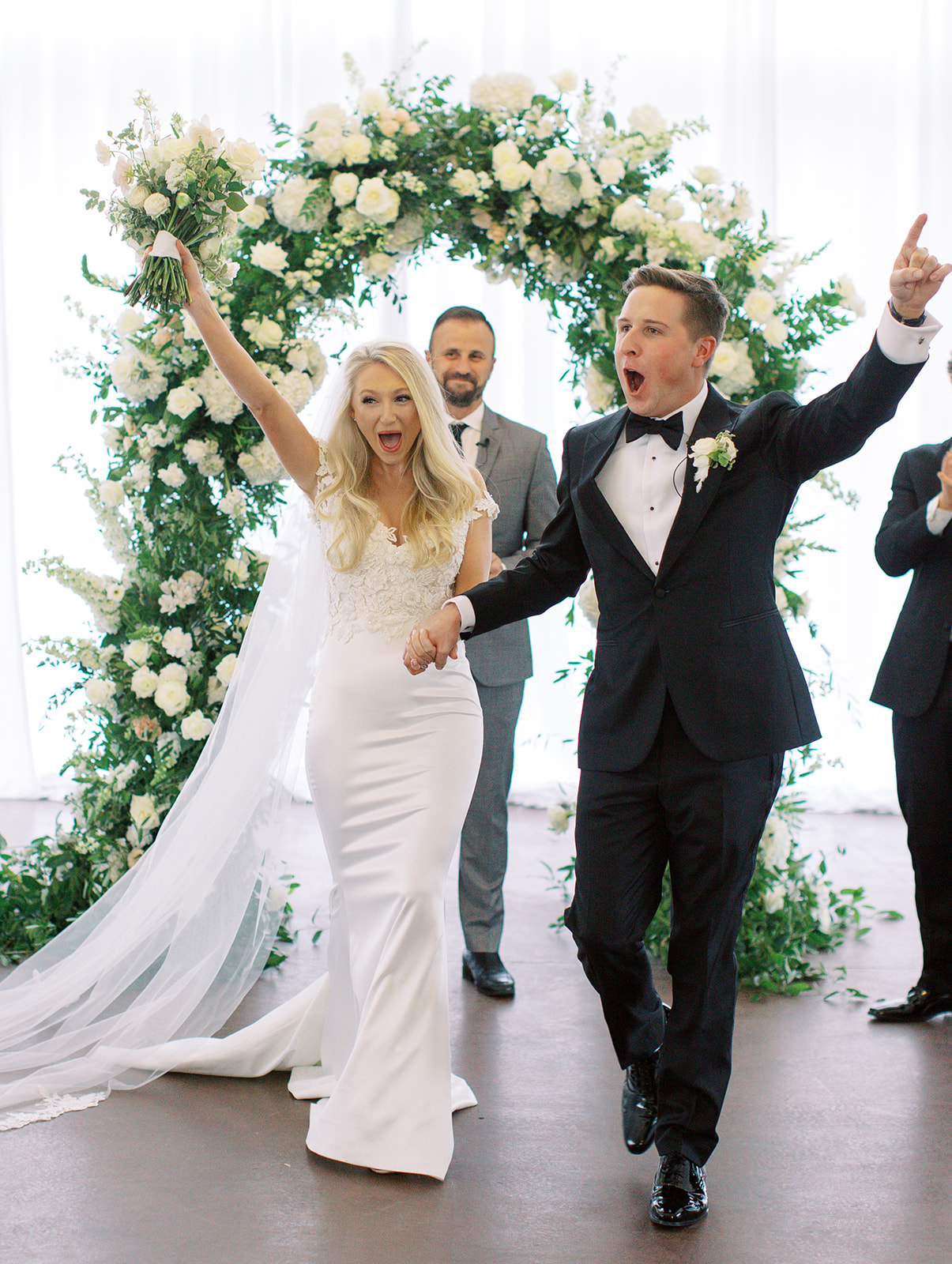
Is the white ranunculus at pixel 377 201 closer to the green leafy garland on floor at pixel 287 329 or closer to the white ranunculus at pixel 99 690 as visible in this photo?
the green leafy garland on floor at pixel 287 329

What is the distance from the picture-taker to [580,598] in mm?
4270

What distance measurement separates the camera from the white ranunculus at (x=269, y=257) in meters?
4.07

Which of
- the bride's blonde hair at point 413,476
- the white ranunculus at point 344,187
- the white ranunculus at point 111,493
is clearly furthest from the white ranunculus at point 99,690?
the white ranunculus at point 344,187

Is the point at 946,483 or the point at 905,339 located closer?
the point at 905,339

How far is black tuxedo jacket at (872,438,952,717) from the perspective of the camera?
3613mm

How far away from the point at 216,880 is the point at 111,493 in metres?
1.50

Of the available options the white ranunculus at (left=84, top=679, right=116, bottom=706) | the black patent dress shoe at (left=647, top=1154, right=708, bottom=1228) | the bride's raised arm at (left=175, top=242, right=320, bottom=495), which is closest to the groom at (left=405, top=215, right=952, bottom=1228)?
the black patent dress shoe at (left=647, top=1154, right=708, bottom=1228)

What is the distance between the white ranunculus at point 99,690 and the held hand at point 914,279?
2.95m

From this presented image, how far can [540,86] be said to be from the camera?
680 cm

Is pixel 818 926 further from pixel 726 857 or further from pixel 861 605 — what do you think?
pixel 861 605

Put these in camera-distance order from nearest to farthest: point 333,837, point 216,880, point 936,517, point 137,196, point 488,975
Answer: point 137,196 → point 333,837 → point 216,880 → point 936,517 → point 488,975

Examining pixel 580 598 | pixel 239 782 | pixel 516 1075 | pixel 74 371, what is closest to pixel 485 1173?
pixel 516 1075

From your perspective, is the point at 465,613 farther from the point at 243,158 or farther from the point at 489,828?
the point at 489,828

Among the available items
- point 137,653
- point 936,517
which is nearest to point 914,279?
point 936,517
